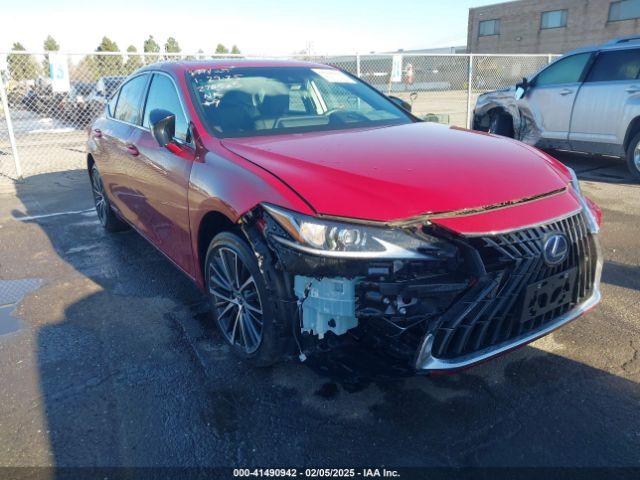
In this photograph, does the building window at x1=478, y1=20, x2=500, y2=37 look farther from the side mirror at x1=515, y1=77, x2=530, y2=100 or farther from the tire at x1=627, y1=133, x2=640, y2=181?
the tire at x1=627, y1=133, x2=640, y2=181

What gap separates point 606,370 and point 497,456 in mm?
1014

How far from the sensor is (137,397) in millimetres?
2768

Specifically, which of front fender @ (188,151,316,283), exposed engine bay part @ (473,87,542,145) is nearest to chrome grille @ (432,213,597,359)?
front fender @ (188,151,316,283)

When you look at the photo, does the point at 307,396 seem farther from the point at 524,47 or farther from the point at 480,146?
the point at 524,47

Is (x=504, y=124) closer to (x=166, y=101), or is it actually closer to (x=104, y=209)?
(x=104, y=209)

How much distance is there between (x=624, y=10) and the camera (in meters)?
33.5

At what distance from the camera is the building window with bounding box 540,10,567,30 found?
37.3 metres

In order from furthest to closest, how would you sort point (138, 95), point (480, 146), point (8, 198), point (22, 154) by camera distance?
point (22, 154), point (8, 198), point (138, 95), point (480, 146)

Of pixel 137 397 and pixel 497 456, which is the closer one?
pixel 497 456

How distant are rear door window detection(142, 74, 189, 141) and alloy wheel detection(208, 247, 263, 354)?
920 mm

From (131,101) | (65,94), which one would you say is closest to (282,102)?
(131,101)

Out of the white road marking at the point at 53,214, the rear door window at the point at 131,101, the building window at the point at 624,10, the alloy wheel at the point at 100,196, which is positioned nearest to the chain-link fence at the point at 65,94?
the white road marking at the point at 53,214

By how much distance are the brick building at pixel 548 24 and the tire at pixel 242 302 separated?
3825cm

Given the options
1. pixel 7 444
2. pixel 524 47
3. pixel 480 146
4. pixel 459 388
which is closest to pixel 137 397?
pixel 7 444
